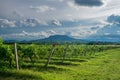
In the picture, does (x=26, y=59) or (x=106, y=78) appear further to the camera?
(x=26, y=59)

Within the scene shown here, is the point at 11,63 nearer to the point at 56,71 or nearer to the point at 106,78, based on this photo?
the point at 56,71

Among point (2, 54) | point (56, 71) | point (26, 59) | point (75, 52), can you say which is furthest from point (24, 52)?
point (75, 52)

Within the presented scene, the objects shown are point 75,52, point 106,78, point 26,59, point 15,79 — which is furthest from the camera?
point 75,52

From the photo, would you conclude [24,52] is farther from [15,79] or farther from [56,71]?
[15,79]

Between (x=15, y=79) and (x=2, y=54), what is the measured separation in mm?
10938

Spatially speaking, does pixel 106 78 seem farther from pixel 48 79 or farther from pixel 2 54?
pixel 2 54

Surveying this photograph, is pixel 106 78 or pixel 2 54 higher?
pixel 2 54

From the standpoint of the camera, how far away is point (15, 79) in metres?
20.7

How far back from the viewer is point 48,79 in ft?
70.4

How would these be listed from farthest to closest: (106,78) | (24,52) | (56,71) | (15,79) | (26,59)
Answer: (26,59) < (24,52) < (56,71) < (106,78) < (15,79)

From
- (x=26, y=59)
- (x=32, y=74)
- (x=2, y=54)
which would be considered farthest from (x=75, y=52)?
(x=32, y=74)

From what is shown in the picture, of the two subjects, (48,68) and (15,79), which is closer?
(15,79)

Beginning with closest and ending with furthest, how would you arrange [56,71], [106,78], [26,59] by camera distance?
[106,78] → [56,71] → [26,59]

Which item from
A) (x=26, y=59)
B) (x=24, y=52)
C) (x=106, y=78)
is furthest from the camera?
(x=26, y=59)
